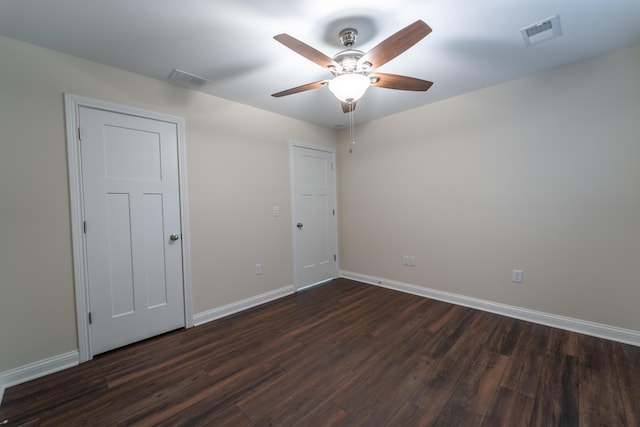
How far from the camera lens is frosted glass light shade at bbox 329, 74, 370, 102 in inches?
70.3

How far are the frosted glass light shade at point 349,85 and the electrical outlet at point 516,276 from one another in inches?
97.4

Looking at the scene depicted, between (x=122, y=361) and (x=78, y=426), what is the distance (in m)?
0.66

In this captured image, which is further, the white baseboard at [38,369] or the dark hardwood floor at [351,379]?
the white baseboard at [38,369]

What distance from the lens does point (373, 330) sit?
8.41ft

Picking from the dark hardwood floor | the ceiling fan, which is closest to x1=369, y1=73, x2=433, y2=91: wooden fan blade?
the ceiling fan

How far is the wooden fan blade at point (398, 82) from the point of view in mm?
1909

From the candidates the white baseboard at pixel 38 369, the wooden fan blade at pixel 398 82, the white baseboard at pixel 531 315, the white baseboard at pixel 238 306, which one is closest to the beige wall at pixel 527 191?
the white baseboard at pixel 531 315

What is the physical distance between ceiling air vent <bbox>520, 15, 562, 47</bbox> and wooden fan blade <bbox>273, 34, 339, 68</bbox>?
1436 millimetres

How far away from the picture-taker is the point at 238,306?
3.08 meters

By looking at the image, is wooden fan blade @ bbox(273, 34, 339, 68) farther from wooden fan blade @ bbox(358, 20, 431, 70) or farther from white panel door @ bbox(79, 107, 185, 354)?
white panel door @ bbox(79, 107, 185, 354)

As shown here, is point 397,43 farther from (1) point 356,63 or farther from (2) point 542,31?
(2) point 542,31

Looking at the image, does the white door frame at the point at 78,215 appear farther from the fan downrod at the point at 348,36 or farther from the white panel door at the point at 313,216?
the white panel door at the point at 313,216

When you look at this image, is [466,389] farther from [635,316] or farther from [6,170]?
[6,170]

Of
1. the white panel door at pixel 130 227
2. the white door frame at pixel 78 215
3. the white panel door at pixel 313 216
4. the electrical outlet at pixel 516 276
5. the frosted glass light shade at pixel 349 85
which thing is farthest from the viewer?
the white panel door at pixel 313 216
